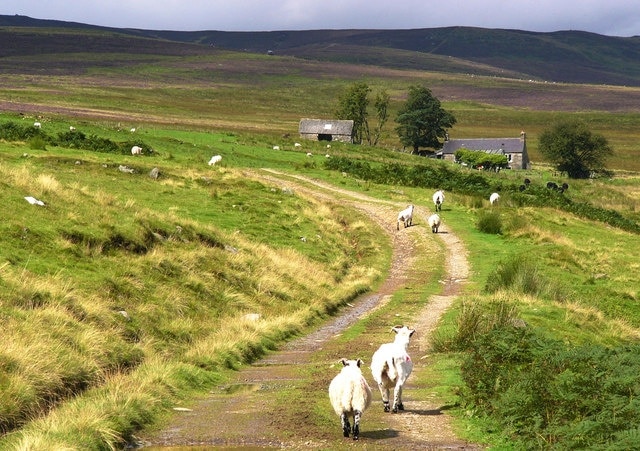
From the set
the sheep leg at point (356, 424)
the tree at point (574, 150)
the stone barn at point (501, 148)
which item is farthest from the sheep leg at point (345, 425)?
the stone barn at point (501, 148)

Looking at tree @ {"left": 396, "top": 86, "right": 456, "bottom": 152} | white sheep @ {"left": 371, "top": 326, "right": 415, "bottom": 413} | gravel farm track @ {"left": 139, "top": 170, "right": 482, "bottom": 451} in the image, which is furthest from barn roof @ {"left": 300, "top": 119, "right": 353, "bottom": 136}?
white sheep @ {"left": 371, "top": 326, "right": 415, "bottom": 413}

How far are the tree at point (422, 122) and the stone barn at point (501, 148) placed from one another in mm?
3041

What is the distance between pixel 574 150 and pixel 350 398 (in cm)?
11702

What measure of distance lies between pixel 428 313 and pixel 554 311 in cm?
380

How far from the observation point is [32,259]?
22234 mm

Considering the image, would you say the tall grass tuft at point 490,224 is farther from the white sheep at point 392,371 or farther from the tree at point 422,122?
the tree at point 422,122

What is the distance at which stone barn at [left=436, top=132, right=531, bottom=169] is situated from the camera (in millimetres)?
136375

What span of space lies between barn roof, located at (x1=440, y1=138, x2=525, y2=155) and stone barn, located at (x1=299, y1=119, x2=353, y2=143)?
1584cm

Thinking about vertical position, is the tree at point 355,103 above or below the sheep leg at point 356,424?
above

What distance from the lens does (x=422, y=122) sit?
5482 inches

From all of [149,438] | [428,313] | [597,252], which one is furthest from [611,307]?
[149,438]

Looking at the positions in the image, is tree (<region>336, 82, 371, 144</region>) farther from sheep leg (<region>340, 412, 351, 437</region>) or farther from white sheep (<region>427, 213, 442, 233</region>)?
sheep leg (<region>340, 412, 351, 437</region>)

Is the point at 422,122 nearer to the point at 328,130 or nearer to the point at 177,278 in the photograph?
the point at 328,130

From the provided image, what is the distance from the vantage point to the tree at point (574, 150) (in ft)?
409
